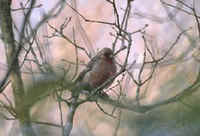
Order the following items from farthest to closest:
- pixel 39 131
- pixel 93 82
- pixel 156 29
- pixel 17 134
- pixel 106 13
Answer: pixel 106 13 < pixel 156 29 < pixel 93 82 < pixel 17 134 < pixel 39 131

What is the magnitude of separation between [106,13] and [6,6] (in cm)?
395

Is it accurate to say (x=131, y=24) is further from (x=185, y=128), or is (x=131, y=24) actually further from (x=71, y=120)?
(x=185, y=128)

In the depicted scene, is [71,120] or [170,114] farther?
[71,120]

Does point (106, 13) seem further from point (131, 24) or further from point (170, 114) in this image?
point (170, 114)

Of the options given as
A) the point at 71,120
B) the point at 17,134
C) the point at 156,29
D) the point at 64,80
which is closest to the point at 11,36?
the point at 71,120

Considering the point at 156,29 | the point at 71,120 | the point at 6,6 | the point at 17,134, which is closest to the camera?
the point at 17,134

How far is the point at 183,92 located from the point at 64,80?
242 millimetres

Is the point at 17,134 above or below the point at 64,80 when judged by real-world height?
below

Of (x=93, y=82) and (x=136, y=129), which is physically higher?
(x=136, y=129)

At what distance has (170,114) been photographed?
0.75 m

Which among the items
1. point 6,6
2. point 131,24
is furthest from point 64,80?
point 131,24

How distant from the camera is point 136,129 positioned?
0.77 metres

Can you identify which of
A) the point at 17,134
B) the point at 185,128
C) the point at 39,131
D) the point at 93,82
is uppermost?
the point at 185,128

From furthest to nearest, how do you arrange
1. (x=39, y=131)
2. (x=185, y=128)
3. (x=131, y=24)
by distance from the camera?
(x=131, y=24) → (x=39, y=131) → (x=185, y=128)
